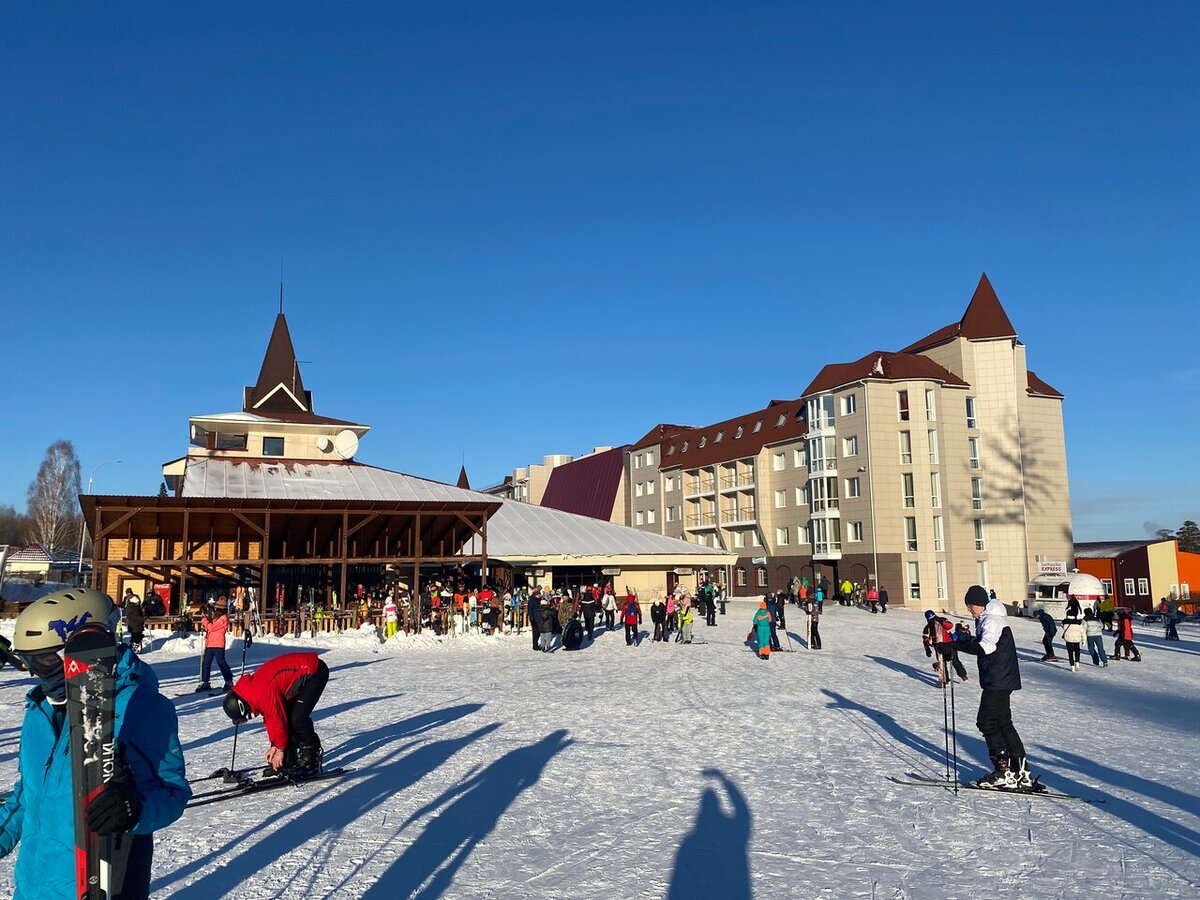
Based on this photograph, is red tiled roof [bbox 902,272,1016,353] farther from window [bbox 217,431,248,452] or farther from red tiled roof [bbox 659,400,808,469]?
window [bbox 217,431,248,452]

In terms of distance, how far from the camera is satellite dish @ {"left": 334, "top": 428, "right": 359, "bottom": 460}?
37.8 m

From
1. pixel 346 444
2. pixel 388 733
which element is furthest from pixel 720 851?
pixel 346 444

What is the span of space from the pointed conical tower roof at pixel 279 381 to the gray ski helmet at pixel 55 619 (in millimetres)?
42364

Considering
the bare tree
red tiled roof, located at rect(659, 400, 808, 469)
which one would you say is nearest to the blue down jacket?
red tiled roof, located at rect(659, 400, 808, 469)

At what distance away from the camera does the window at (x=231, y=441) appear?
37.2 metres

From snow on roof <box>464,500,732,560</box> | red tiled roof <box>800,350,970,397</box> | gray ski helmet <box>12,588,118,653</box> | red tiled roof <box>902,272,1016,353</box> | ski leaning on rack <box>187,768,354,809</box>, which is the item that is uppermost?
red tiled roof <box>902,272,1016,353</box>

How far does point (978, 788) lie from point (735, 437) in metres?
53.6

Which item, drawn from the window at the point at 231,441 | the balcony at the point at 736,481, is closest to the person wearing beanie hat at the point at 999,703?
the window at the point at 231,441

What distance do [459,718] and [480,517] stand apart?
744 inches

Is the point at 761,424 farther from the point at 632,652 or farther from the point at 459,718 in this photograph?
the point at 459,718

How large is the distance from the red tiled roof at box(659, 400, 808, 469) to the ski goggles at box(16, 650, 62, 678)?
173 feet

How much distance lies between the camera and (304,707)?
788cm

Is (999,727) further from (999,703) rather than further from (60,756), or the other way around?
(60,756)

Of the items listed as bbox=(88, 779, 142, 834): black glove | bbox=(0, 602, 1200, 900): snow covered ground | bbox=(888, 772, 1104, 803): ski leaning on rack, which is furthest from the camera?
bbox=(888, 772, 1104, 803): ski leaning on rack
